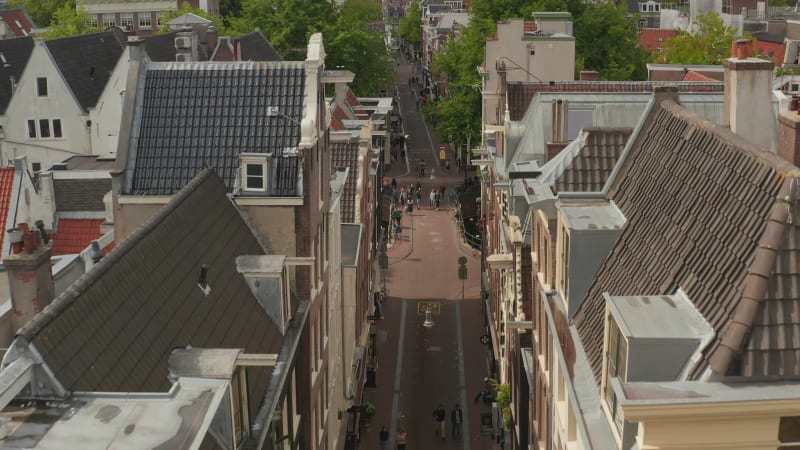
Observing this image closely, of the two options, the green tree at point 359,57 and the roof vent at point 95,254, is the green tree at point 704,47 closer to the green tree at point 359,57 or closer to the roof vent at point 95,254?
the green tree at point 359,57

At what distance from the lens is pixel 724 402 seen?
12.8 metres

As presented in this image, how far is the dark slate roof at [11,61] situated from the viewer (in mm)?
67938

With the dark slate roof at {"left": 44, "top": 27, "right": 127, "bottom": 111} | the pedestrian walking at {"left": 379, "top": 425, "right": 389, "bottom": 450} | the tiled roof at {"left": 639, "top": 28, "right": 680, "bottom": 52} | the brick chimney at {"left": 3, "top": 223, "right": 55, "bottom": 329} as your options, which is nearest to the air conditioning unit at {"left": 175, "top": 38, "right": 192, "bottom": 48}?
the dark slate roof at {"left": 44, "top": 27, "right": 127, "bottom": 111}

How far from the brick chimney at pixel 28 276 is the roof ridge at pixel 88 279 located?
121cm

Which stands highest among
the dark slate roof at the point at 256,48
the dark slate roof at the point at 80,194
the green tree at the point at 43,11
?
the green tree at the point at 43,11

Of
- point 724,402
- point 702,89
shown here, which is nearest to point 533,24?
point 702,89

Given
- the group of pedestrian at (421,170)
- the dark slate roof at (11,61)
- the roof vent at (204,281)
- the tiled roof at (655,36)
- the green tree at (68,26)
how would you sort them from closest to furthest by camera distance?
1. the roof vent at (204,281)
2. the dark slate roof at (11,61)
3. the group of pedestrian at (421,170)
4. the green tree at (68,26)
5. the tiled roof at (655,36)

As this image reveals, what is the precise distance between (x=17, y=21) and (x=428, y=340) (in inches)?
3455

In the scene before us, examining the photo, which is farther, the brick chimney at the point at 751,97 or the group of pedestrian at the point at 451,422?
the group of pedestrian at the point at 451,422

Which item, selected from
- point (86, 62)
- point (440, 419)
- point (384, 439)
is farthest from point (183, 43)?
point (440, 419)

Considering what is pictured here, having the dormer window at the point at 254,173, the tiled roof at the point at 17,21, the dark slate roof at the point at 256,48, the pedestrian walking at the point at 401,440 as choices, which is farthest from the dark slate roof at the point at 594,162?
the tiled roof at the point at 17,21

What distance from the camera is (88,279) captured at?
16828mm

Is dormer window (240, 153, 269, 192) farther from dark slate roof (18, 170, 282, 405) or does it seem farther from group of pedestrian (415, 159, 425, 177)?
group of pedestrian (415, 159, 425, 177)

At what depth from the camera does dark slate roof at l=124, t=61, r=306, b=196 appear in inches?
1108
